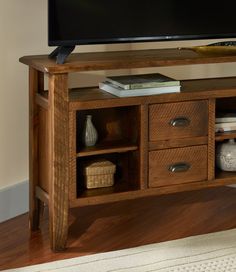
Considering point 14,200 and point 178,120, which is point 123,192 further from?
point 14,200

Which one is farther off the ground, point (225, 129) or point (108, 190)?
point (225, 129)

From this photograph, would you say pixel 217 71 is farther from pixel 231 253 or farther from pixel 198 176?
pixel 231 253

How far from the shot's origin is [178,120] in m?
2.80

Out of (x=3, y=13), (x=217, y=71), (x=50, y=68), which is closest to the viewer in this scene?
(x=50, y=68)

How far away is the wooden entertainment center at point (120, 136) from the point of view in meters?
2.63

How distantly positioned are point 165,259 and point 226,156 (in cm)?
58

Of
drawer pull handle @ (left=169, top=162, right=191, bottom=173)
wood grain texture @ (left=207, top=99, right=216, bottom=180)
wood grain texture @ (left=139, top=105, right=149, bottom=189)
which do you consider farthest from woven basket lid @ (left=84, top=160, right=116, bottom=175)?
wood grain texture @ (left=207, top=99, right=216, bottom=180)

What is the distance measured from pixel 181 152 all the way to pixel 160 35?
1.52ft

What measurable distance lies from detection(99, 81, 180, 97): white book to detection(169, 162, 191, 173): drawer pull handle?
29 centimetres

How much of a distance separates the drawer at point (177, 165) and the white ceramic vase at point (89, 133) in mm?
225

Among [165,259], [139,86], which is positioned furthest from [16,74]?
[165,259]

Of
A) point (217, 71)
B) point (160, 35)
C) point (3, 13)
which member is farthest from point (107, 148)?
point (217, 71)

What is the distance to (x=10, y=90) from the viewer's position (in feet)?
9.87

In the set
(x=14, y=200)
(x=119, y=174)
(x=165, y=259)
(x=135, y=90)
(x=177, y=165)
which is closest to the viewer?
(x=165, y=259)
